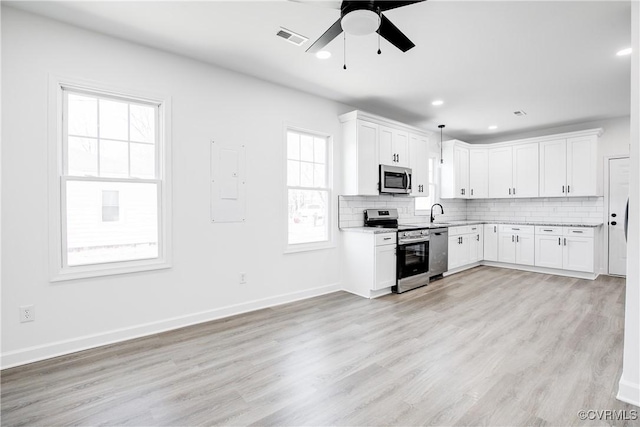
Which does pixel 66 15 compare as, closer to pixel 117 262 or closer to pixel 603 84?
pixel 117 262

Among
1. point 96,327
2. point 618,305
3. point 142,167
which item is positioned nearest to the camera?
point 96,327

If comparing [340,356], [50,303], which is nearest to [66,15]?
[50,303]

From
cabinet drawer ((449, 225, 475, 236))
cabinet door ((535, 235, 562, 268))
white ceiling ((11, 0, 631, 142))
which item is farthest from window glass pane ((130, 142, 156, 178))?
cabinet door ((535, 235, 562, 268))

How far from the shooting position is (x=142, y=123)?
10.2ft

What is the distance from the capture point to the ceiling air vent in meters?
2.79

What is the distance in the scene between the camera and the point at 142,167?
309cm

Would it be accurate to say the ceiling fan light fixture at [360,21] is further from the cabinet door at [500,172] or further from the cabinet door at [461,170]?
the cabinet door at [500,172]

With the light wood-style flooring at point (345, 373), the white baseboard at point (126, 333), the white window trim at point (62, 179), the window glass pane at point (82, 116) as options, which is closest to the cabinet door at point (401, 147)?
the light wood-style flooring at point (345, 373)

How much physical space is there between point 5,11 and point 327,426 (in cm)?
373

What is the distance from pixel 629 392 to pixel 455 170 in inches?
190

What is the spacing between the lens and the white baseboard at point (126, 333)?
8.16ft

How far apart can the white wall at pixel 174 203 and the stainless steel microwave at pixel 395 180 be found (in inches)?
30.0

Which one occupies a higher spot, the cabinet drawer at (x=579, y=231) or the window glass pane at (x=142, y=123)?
the window glass pane at (x=142, y=123)

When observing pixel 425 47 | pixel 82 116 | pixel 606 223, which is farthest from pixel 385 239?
pixel 606 223
